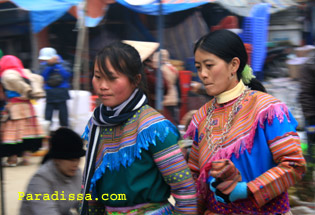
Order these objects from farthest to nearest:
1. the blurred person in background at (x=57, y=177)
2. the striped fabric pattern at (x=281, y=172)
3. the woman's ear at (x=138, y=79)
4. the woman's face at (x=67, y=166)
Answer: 1. the woman's face at (x=67, y=166)
2. the blurred person in background at (x=57, y=177)
3. the woman's ear at (x=138, y=79)
4. the striped fabric pattern at (x=281, y=172)

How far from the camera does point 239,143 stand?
194 centimetres

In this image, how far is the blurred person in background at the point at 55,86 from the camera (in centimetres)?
711

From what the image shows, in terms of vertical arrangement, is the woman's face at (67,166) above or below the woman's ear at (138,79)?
below

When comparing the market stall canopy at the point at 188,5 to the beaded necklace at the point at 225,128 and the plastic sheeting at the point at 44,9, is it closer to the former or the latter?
the plastic sheeting at the point at 44,9

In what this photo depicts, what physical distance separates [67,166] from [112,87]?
1.13m

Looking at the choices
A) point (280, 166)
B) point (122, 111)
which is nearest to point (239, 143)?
point (280, 166)

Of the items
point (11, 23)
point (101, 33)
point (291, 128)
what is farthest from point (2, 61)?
point (291, 128)

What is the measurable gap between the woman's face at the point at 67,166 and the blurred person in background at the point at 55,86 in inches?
169

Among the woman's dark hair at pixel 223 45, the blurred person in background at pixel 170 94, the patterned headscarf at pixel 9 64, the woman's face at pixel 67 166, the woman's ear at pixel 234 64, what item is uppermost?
the woman's dark hair at pixel 223 45

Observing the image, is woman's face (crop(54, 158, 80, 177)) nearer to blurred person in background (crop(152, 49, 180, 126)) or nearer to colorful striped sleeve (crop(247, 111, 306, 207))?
colorful striped sleeve (crop(247, 111, 306, 207))

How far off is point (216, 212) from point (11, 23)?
27.6 ft

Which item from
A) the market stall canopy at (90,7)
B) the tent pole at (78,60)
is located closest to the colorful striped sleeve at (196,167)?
the tent pole at (78,60)

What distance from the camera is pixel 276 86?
7348mm

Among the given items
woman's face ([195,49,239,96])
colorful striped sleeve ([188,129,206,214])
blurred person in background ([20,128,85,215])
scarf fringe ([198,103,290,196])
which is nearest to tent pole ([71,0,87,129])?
blurred person in background ([20,128,85,215])
